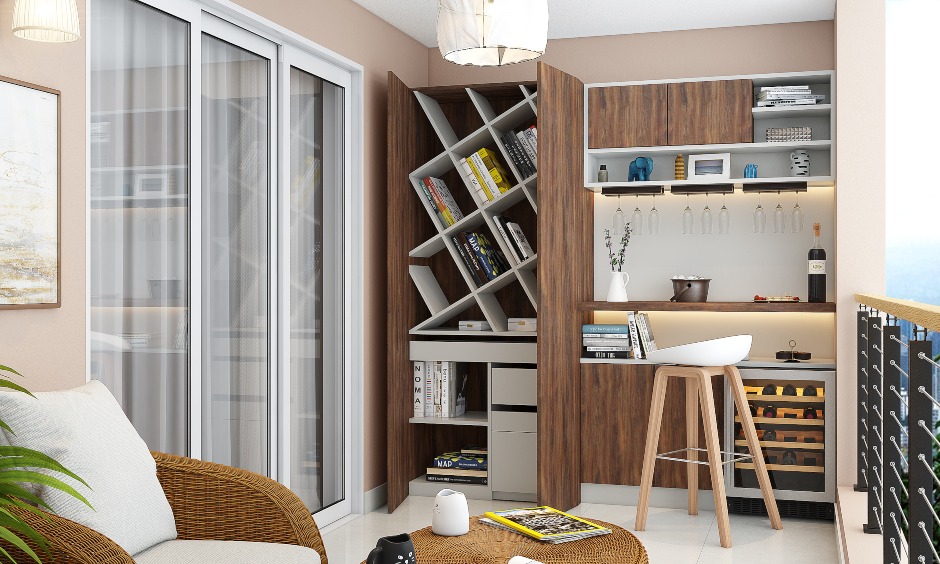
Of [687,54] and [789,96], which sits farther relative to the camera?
[687,54]

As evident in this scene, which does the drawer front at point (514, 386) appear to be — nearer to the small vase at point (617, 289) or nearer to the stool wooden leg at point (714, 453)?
the small vase at point (617, 289)

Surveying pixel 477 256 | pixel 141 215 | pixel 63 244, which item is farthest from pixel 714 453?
pixel 63 244

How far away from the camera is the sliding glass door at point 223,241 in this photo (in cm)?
331

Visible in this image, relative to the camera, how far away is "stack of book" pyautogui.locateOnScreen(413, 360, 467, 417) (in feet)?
17.6

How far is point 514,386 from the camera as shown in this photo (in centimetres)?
525

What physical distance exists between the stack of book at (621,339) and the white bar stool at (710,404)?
0.40 meters

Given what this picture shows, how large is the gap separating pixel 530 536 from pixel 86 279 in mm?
1667

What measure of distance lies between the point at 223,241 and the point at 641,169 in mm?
2482

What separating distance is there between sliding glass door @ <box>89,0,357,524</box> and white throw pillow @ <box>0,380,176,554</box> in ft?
2.09

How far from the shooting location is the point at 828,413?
4.79 meters

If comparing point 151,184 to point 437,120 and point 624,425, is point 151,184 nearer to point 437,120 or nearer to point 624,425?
point 437,120

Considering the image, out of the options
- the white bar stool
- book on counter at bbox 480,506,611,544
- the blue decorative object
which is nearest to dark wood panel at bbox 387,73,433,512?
the blue decorative object

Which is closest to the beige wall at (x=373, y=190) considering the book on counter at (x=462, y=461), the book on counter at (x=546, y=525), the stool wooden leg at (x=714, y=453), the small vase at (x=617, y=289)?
the book on counter at (x=462, y=461)

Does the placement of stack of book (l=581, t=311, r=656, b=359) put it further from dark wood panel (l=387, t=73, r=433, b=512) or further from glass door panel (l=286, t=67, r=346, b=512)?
glass door panel (l=286, t=67, r=346, b=512)
